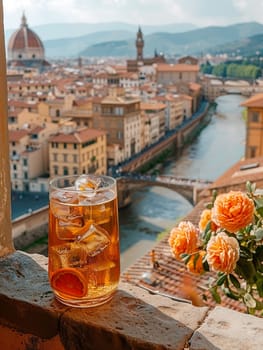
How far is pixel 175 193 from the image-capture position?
1777cm

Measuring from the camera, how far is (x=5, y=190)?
41.3 inches

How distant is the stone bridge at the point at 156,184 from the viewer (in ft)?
51.5

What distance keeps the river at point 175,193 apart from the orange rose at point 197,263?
30.3 ft

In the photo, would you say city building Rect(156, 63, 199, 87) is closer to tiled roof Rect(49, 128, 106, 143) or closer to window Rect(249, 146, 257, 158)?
tiled roof Rect(49, 128, 106, 143)

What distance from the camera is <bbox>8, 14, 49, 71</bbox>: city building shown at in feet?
170

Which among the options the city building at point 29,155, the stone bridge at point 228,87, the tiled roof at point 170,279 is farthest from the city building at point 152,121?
the stone bridge at point 228,87

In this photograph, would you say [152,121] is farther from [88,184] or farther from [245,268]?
[88,184]

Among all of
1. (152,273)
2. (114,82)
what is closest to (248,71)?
→ (114,82)

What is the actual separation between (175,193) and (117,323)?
1700 cm

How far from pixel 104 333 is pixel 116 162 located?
1927 centimetres

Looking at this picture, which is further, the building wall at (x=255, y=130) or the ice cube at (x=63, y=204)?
the building wall at (x=255, y=130)

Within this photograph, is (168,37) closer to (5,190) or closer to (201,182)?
(201,182)

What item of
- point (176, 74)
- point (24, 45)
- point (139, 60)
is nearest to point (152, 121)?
point (176, 74)

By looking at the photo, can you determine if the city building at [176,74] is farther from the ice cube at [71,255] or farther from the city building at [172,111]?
the ice cube at [71,255]
